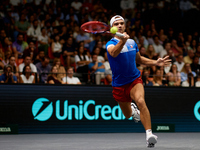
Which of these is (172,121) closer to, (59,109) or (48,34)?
(59,109)

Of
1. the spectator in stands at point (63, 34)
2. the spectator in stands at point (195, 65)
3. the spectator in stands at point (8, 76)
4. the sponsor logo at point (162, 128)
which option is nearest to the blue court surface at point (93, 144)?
the spectator in stands at point (8, 76)

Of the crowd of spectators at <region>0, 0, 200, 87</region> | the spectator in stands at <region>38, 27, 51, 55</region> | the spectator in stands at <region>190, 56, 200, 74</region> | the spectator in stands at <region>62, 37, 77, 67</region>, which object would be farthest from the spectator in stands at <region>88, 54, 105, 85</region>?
the spectator in stands at <region>190, 56, 200, 74</region>

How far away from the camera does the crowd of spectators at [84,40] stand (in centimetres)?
1147

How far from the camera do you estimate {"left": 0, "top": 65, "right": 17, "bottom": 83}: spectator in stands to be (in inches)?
419

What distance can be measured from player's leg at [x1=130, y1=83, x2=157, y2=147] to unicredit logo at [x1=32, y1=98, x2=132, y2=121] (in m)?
4.48

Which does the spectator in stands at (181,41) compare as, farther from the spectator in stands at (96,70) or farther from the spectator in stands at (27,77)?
the spectator in stands at (27,77)

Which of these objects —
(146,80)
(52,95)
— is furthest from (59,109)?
(146,80)

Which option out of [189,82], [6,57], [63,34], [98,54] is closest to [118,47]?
[189,82]

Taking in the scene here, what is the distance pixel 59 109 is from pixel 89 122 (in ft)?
3.20

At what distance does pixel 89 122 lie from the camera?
36.8ft

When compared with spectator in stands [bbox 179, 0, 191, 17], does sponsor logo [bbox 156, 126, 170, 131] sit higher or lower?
lower

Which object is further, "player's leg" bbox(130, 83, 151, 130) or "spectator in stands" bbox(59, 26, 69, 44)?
"spectator in stands" bbox(59, 26, 69, 44)

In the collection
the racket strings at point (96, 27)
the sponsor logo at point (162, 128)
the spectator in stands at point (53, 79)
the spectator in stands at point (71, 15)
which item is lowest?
the sponsor logo at point (162, 128)

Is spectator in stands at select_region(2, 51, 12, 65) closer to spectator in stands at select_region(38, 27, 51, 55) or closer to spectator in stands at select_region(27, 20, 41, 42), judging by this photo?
spectator in stands at select_region(38, 27, 51, 55)
